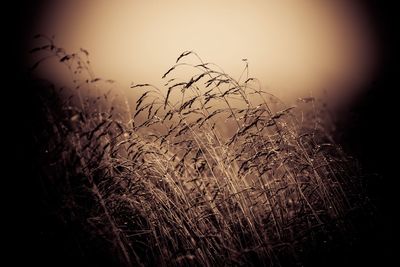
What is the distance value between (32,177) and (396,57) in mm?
11397

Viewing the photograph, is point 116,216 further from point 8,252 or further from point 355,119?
point 355,119

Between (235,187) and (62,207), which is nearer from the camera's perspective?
(62,207)

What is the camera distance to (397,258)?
2018mm

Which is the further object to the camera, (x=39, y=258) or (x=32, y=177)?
(x=32, y=177)

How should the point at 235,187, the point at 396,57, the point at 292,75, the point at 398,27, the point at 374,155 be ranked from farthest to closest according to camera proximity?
1. the point at 398,27
2. the point at 292,75
3. the point at 396,57
4. the point at 374,155
5. the point at 235,187

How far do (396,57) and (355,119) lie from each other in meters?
6.98

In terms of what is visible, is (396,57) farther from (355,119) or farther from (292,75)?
(355,119)

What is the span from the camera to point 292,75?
13133mm

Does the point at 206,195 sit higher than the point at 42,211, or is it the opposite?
Result: the point at 42,211

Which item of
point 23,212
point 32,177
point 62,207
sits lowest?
point 62,207

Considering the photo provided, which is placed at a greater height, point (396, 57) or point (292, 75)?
point (292, 75)

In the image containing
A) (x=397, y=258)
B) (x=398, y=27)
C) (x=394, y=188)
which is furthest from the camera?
(x=398, y=27)

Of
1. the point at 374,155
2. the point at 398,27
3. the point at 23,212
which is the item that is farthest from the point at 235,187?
the point at 398,27

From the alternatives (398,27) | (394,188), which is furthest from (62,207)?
(398,27)
